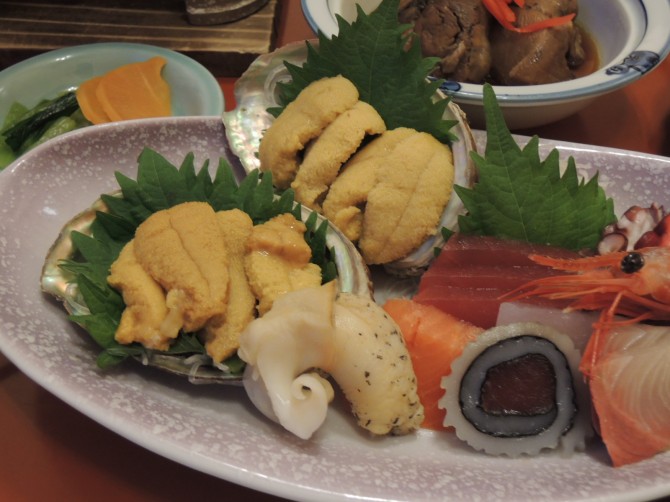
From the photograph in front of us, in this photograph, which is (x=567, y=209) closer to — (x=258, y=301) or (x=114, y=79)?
(x=258, y=301)

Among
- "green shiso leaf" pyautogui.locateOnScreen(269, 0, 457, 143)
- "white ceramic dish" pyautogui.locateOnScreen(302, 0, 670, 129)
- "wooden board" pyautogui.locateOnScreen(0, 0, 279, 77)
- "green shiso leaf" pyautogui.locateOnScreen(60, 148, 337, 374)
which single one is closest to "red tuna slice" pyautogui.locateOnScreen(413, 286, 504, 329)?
"green shiso leaf" pyautogui.locateOnScreen(60, 148, 337, 374)

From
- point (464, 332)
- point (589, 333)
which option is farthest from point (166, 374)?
point (589, 333)

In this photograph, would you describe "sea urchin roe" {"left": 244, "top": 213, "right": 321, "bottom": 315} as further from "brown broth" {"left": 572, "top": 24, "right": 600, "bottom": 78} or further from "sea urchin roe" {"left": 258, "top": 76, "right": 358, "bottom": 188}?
"brown broth" {"left": 572, "top": 24, "right": 600, "bottom": 78}

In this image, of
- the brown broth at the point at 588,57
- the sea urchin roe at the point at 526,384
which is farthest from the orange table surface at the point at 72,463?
the brown broth at the point at 588,57

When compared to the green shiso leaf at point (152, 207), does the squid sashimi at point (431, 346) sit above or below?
below

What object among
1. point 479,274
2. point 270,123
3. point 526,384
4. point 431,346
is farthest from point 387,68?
point 526,384

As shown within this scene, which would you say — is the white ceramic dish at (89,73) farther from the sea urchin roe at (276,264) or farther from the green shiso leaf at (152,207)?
the sea urchin roe at (276,264)

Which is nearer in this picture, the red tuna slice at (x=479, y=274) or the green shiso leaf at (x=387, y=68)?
the red tuna slice at (x=479, y=274)
